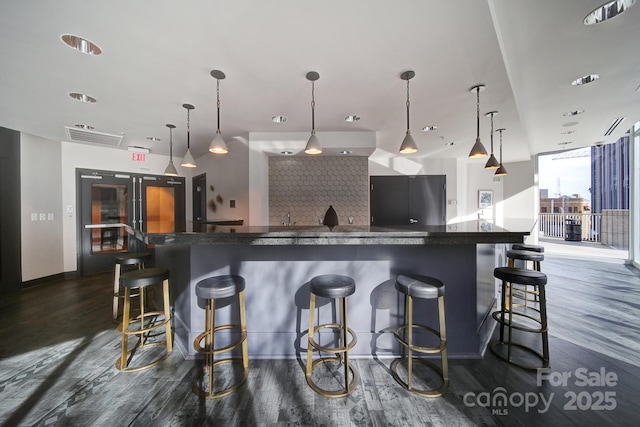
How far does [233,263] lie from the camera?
206cm

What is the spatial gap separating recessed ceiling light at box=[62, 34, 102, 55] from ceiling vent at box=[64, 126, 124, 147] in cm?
269

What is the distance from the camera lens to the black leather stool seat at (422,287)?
1.68m

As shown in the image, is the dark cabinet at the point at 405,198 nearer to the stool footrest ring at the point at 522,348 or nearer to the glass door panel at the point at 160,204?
the stool footrest ring at the point at 522,348

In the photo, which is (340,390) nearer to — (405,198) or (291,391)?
(291,391)

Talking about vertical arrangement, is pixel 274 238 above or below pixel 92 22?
below

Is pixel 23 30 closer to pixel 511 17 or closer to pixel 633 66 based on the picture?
pixel 511 17

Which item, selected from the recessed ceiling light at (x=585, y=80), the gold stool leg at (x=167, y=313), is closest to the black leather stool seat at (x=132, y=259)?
the gold stool leg at (x=167, y=313)

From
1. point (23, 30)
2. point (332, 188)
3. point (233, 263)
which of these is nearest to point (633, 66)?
point (332, 188)

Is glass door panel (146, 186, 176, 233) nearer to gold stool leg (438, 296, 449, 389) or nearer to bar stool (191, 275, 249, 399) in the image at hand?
bar stool (191, 275, 249, 399)

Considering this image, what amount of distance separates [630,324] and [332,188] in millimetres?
4229

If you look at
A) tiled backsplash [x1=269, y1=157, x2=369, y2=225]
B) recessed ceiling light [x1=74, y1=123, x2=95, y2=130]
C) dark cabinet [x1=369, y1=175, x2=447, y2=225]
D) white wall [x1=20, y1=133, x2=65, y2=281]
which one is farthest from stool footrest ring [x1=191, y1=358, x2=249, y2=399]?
dark cabinet [x1=369, y1=175, x2=447, y2=225]

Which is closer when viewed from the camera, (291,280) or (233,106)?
(291,280)

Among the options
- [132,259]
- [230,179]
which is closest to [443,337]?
[132,259]

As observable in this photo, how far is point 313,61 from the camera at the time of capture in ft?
7.16
